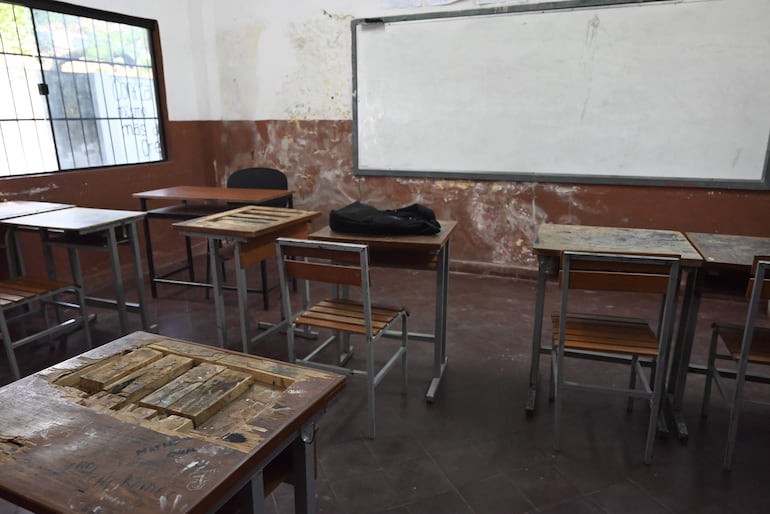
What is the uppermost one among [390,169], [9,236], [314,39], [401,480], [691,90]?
[314,39]

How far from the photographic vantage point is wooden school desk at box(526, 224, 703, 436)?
2121mm

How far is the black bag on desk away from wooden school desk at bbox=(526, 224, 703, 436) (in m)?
0.52

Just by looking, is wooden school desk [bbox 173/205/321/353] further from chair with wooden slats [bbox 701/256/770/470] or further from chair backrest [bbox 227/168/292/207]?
chair with wooden slats [bbox 701/256/770/470]

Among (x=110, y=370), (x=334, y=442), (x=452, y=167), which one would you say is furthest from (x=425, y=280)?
(x=110, y=370)

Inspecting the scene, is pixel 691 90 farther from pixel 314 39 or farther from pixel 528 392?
pixel 314 39

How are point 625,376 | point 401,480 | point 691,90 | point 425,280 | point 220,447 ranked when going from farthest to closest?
point 425,280 → point 691,90 → point 625,376 → point 401,480 → point 220,447

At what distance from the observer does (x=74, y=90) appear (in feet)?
13.2

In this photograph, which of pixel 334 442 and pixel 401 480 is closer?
pixel 401 480

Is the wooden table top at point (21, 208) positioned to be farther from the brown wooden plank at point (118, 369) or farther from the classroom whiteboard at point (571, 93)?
the classroom whiteboard at point (571, 93)

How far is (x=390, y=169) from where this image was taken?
4691 millimetres

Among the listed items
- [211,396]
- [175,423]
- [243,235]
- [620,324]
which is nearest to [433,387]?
[620,324]

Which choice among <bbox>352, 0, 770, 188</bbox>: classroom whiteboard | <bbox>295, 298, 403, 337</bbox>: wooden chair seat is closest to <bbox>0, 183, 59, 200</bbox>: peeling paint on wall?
<bbox>352, 0, 770, 188</bbox>: classroom whiteboard

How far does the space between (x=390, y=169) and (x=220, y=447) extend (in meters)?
3.92

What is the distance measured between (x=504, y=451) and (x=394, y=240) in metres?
1.03
